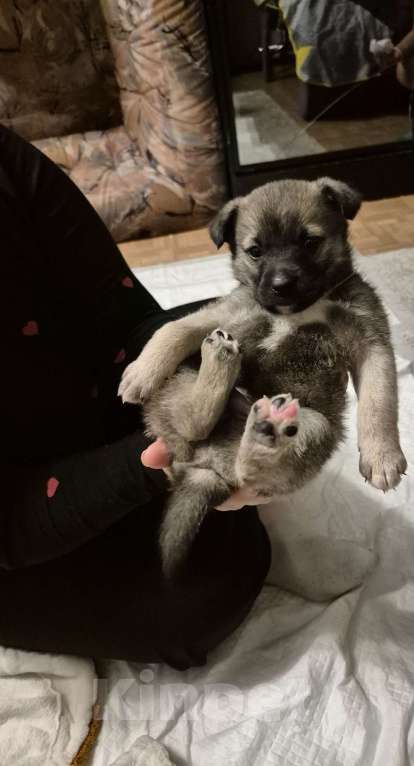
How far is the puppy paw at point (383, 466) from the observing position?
3.57ft

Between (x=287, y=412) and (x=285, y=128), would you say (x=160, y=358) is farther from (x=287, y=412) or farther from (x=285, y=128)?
(x=285, y=128)

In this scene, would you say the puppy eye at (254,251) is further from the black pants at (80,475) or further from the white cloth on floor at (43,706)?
the white cloth on floor at (43,706)

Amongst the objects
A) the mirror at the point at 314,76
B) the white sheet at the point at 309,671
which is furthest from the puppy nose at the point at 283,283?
the mirror at the point at 314,76

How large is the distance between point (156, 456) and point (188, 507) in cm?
13

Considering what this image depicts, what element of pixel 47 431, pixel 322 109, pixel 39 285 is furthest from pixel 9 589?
pixel 322 109

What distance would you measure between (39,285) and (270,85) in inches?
106

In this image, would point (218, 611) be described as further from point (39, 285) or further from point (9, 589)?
point (39, 285)

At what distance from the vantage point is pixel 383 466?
110 centimetres

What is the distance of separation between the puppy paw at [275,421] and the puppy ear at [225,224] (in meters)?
0.62

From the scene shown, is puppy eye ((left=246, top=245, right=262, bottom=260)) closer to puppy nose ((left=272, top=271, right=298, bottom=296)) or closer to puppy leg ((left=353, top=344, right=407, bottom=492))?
puppy nose ((left=272, top=271, right=298, bottom=296))

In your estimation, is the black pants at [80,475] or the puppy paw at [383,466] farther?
the black pants at [80,475]

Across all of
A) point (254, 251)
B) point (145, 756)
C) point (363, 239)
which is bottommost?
point (145, 756)

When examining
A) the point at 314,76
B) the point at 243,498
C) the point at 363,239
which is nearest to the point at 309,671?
the point at 243,498

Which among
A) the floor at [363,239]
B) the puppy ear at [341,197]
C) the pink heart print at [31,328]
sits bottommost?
the floor at [363,239]
